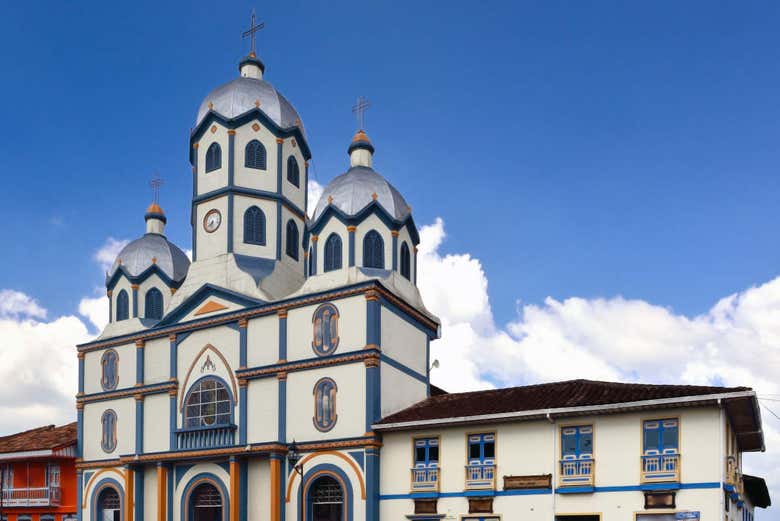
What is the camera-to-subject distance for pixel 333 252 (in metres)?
39.3

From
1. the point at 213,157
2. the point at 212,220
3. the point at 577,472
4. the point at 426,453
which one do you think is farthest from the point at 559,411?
the point at 213,157

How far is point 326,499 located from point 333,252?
10059mm

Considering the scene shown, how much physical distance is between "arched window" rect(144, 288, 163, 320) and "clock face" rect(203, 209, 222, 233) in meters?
4.50

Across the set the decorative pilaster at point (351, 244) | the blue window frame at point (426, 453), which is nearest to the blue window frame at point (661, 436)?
→ the blue window frame at point (426, 453)

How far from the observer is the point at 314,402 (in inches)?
1444

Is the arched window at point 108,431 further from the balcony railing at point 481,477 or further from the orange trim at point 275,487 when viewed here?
the balcony railing at point 481,477

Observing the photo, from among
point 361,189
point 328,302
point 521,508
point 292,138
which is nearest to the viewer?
point 521,508

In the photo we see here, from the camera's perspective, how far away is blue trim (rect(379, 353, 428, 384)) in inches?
1437

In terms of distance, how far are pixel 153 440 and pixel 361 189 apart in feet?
46.9

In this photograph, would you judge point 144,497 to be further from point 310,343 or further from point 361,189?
point 361,189

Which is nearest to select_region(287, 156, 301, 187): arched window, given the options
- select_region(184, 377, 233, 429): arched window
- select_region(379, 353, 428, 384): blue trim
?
select_region(184, 377, 233, 429): arched window

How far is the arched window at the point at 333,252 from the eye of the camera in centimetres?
3909

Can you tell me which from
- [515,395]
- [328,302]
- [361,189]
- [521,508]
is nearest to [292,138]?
[361,189]

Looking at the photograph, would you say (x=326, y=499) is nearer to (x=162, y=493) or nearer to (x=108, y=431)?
(x=162, y=493)
